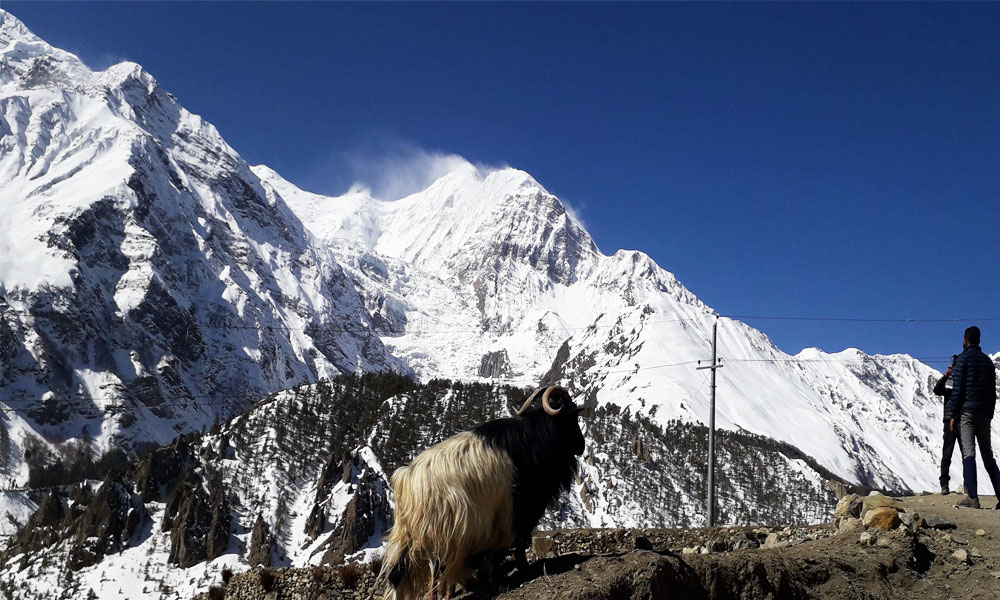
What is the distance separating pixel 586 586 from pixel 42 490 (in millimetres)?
162024

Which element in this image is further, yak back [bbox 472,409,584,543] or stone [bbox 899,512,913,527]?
stone [bbox 899,512,913,527]

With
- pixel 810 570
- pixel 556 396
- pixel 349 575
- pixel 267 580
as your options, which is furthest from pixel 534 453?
pixel 267 580

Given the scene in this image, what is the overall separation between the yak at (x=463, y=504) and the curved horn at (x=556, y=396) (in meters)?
0.31

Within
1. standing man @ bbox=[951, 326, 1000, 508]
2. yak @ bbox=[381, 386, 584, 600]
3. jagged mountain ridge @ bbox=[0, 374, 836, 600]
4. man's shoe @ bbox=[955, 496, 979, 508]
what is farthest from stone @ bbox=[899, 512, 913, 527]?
jagged mountain ridge @ bbox=[0, 374, 836, 600]

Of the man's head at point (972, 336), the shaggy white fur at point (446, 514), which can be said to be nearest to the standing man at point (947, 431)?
the man's head at point (972, 336)

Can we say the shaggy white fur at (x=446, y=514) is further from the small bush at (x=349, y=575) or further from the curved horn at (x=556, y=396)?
the small bush at (x=349, y=575)

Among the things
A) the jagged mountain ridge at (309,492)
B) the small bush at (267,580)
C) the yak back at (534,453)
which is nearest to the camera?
the yak back at (534,453)

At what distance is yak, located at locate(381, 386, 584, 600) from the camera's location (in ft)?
19.7

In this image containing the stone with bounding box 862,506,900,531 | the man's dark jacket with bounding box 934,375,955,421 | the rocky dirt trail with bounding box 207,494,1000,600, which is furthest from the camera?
the man's dark jacket with bounding box 934,375,955,421

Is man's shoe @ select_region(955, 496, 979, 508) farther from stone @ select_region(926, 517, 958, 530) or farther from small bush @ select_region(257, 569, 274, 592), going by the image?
small bush @ select_region(257, 569, 274, 592)

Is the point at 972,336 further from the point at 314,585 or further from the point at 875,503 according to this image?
the point at 314,585

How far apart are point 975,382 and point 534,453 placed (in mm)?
7259

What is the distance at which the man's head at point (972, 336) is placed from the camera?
32.8ft

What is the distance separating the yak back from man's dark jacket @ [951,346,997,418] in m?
6.59
